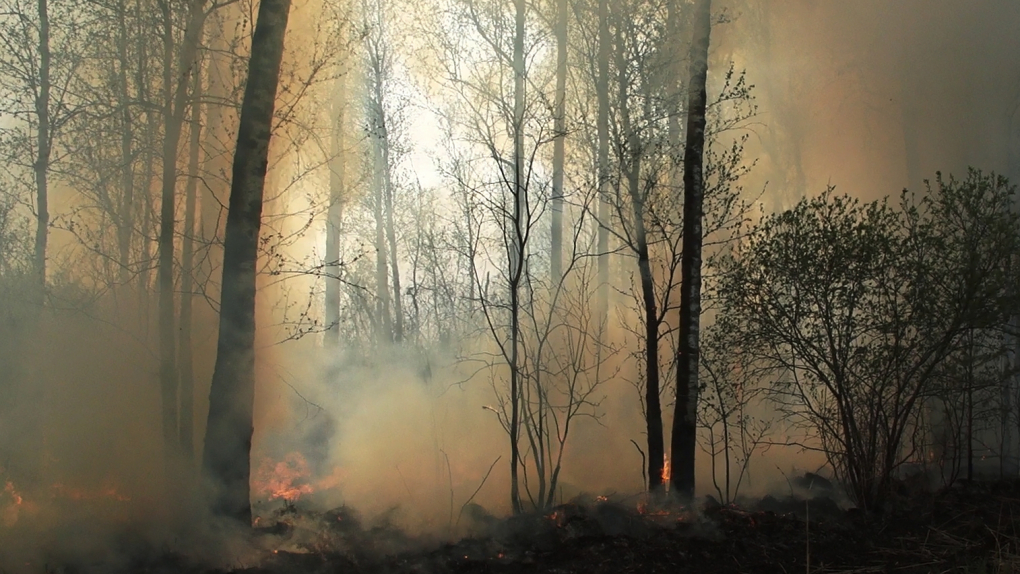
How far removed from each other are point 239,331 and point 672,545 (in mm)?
→ 4345

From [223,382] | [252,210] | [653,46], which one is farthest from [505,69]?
[223,382]

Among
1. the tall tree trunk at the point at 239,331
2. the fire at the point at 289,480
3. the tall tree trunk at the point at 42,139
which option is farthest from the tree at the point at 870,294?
the tall tree trunk at the point at 42,139

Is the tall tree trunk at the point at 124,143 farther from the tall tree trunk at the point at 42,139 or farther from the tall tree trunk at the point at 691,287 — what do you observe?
the tall tree trunk at the point at 691,287

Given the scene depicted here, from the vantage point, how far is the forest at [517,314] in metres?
6.78

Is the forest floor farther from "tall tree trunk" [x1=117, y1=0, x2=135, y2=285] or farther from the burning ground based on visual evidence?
"tall tree trunk" [x1=117, y1=0, x2=135, y2=285]

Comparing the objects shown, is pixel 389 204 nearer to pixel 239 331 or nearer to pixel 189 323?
pixel 189 323

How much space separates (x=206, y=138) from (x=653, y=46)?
658 cm

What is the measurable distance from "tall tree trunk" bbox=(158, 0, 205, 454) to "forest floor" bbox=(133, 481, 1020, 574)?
2148 mm

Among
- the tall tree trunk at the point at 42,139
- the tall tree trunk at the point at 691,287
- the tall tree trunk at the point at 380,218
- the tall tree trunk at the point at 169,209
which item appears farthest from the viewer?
the tall tree trunk at the point at 380,218

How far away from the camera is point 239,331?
668 cm

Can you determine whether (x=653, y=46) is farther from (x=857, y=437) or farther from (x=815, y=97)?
(x=815, y=97)

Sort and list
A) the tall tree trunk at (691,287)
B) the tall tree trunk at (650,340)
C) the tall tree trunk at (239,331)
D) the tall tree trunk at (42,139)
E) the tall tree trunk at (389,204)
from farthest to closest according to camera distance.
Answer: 1. the tall tree trunk at (389,204)
2. the tall tree trunk at (42,139)
3. the tall tree trunk at (650,340)
4. the tall tree trunk at (691,287)
5. the tall tree trunk at (239,331)

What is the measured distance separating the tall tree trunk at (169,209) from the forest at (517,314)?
0.04 m

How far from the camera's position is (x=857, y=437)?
799 centimetres
